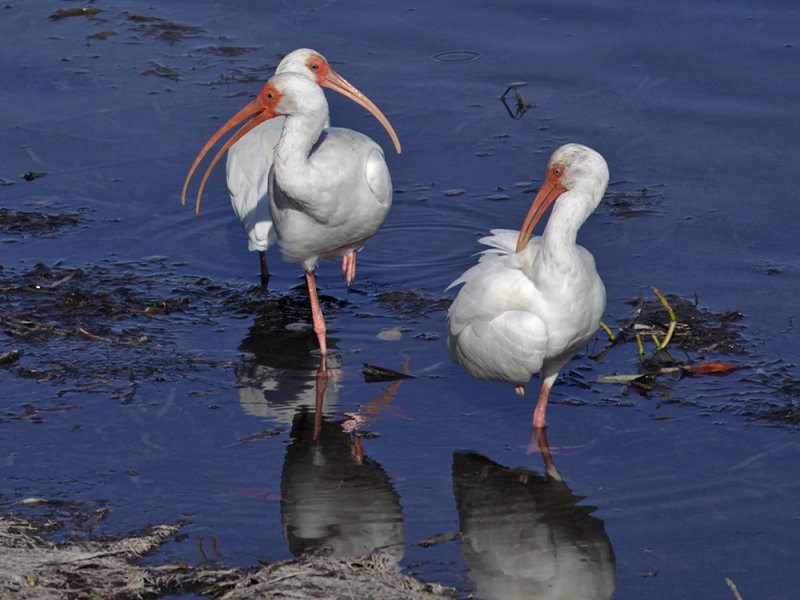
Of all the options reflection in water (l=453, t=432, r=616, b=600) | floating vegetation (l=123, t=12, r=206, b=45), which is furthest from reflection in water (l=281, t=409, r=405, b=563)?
floating vegetation (l=123, t=12, r=206, b=45)

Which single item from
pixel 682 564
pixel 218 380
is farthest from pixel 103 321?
pixel 682 564

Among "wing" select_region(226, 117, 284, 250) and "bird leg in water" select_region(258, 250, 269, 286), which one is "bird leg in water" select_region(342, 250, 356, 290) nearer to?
"wing" select_region(226, 117, 284, 250)

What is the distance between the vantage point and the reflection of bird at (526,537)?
4656 millimetres

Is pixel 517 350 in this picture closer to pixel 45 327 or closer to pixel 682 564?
pixel 682 564

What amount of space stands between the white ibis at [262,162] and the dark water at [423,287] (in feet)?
1.36

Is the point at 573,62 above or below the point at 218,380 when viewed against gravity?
above

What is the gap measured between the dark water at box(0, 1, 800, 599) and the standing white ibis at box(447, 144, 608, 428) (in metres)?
0.49

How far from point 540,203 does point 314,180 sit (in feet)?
4.88

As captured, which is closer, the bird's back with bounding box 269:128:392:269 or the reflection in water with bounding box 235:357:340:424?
the reflection in water with bounding box 235:357:340:424

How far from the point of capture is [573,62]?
406 inches

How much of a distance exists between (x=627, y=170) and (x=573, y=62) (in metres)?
1.97

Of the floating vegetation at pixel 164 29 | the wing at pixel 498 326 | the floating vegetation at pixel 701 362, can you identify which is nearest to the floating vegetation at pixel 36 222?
the floating vegetation at pixel 164 29

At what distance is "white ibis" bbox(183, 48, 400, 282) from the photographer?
7.40 metres

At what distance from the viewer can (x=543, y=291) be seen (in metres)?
5.40
